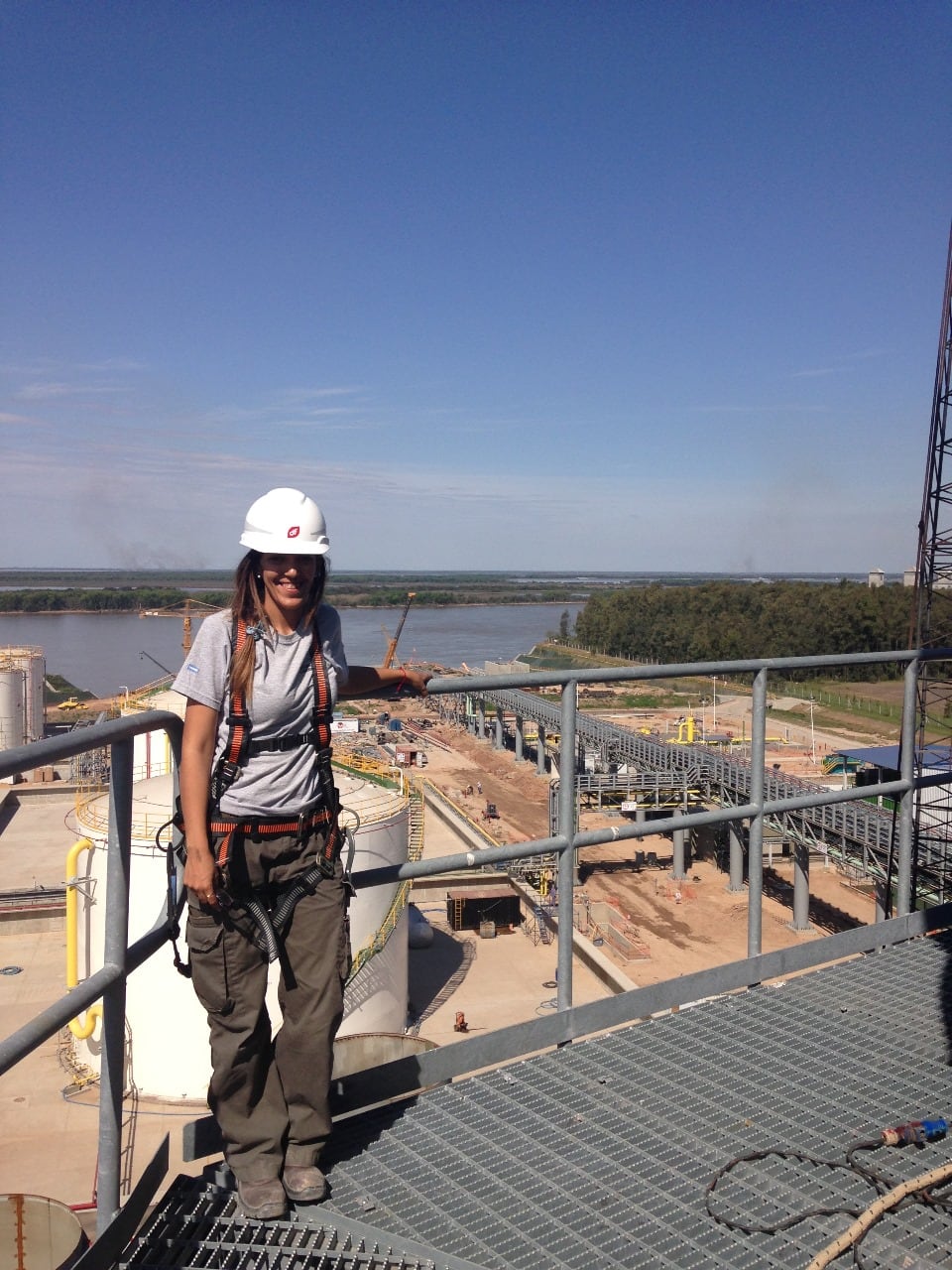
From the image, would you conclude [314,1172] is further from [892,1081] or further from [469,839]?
[469,839]

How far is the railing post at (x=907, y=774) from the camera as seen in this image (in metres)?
→ 4.34

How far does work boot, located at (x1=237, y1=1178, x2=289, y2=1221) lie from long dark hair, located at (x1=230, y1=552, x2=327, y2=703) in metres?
1.21

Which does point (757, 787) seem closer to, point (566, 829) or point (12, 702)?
point (566, 829)

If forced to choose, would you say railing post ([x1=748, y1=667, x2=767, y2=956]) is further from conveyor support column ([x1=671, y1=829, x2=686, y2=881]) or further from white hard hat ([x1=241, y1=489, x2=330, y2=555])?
conveyor support column ([x1=671, y1=829, x2=686, y2=881])

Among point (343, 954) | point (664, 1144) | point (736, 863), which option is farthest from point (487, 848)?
point (736, 863)

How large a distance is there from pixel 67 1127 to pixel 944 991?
483 inches

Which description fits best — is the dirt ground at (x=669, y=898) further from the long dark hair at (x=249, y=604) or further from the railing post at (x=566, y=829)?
the long dark hair at (x=249, y=604)

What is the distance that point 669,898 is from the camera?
84.1 ft

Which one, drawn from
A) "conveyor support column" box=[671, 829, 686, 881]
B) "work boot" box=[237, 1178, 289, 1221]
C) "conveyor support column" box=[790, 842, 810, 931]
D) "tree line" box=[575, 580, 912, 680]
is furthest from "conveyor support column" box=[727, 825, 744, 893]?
"tree line" box=[575, 580, 912, 680]

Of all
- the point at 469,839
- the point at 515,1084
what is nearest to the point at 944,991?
the point at 515,1084

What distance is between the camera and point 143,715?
2479mm

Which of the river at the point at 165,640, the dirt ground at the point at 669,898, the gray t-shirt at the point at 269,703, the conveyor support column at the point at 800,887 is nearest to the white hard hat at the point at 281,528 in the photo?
the gray t-shirt at the point at 269,703

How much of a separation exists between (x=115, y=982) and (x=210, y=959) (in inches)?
8.8

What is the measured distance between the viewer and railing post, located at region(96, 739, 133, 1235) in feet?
7.98
